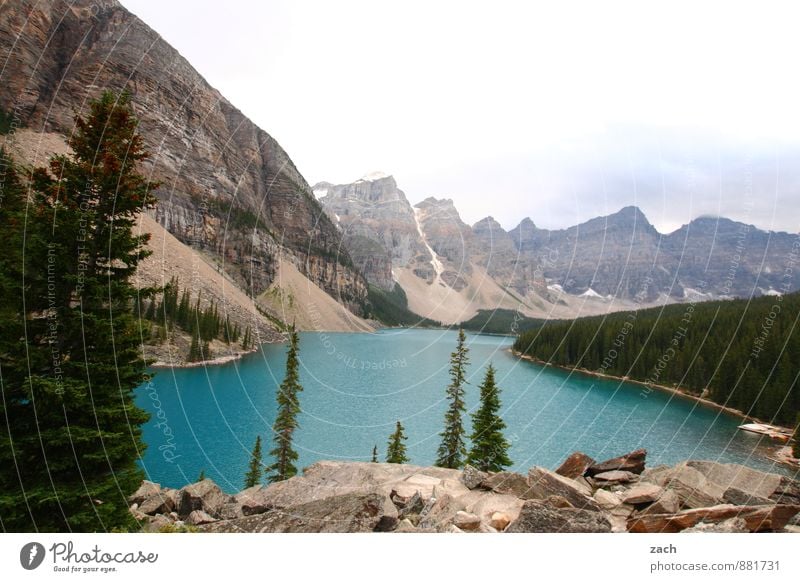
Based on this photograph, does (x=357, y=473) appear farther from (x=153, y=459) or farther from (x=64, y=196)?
(x=153, y=459)

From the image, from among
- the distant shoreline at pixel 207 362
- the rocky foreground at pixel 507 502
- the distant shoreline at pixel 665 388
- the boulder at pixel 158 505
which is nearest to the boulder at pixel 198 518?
the rocky foreground at pixel 507 502

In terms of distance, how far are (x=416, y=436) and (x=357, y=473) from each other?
2007 centimetres

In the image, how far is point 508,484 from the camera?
378 inches

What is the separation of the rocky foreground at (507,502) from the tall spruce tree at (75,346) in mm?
1766

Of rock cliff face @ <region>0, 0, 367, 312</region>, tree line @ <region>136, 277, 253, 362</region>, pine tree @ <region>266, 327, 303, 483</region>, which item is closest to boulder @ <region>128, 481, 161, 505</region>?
pine tree @ <region>266, 327, 303, 483</region>

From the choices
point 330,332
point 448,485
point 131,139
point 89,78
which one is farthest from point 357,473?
point 89,78

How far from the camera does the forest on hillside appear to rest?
4428cm

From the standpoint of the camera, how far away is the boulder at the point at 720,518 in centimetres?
602

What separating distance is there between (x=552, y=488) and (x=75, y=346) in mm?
10149

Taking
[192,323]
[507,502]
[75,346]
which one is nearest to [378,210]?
[507,502]

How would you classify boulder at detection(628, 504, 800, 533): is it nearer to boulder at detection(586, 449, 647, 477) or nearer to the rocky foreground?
the rocky foreground

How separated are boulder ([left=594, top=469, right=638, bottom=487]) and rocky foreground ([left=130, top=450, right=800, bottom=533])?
1.0 inches

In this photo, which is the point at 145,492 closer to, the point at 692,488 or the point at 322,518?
the point at 322,518

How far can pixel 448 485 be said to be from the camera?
10.4 metres
